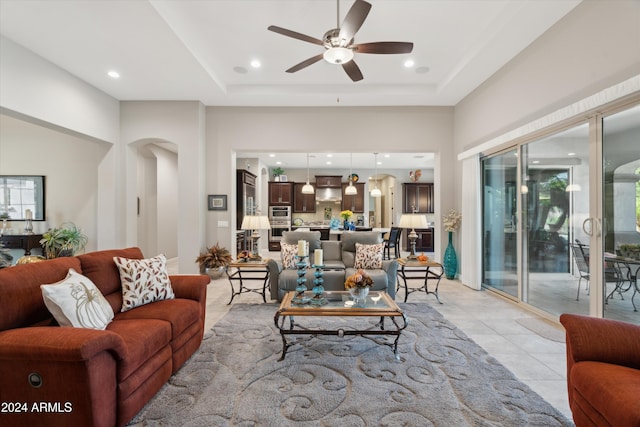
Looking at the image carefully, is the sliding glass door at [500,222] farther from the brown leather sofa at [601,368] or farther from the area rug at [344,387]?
the brown leather sofa at [601,368]

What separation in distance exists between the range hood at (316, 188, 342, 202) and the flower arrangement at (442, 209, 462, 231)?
17.6 ft

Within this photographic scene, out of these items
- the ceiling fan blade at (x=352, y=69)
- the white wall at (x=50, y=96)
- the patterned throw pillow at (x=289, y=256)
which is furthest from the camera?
the patterned throw pillow at (x=289, y=256)

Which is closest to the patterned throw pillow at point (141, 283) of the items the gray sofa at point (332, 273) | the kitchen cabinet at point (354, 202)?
the gray sofa at point (332, 273)

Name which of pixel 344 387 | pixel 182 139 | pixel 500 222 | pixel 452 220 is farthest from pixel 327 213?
pixel 344 387

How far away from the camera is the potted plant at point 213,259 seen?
5.46m

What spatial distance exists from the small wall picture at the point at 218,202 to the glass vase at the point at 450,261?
14.1ft

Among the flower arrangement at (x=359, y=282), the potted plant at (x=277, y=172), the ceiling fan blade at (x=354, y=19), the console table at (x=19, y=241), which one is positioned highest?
the ceiling fan blade at (x=354, y=19)

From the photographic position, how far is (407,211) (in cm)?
1072

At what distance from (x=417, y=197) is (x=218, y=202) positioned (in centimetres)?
733

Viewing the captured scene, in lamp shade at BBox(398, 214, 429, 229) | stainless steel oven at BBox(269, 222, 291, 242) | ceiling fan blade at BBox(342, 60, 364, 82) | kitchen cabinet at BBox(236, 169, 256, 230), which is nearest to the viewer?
ceiling fan blade at BBox(342, 60, 364, 82)

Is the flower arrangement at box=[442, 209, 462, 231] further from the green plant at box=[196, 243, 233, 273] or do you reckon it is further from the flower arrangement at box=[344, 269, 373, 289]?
the green plant at box=[196, 243, 233, 273]

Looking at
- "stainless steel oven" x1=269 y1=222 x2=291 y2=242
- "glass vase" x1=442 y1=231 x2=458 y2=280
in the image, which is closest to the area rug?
"glass vase" x1=442 y1=231 x2=458 y2=280

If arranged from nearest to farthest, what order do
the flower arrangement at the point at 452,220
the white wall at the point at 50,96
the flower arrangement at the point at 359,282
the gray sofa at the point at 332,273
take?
the flower arrangement at the point at 359,282 < the white wall at the point at 50,96 < the gray sofa at the point at 332,273 < the flower arrangement at the point at 452,220

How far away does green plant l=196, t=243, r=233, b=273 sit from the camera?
5457mm
